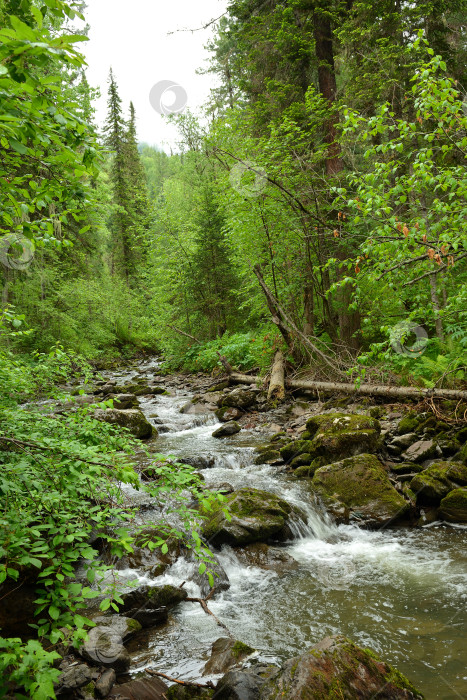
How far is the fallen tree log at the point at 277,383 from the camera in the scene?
476 inches

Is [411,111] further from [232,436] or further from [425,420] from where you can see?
[232,436]

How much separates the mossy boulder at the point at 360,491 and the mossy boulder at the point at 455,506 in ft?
1.66

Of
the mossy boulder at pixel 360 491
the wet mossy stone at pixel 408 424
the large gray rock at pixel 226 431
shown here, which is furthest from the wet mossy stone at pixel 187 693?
the large gray rock at pixel 226 431

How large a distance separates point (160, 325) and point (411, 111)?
548 inches

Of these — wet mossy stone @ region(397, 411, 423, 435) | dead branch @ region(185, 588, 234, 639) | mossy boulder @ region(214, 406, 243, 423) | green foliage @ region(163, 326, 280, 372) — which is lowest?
dead branch @ region(185, 588, 234, 639)

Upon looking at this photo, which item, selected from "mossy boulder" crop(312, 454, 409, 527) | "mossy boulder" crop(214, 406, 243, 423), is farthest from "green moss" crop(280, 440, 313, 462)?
"mossy boulder" crop(214, 406, 243, 423)

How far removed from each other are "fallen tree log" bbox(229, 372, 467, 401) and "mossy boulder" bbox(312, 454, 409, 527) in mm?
1320

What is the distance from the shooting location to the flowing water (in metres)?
3.55

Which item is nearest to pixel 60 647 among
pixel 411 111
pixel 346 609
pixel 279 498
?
pixel 346 609

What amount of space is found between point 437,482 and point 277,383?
635 cm

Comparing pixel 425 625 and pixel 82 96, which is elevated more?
pixel 82 96

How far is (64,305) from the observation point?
19.5 m

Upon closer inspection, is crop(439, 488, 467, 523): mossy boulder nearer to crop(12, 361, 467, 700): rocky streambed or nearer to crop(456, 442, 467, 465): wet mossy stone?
crop(12, 361, 467, 700): rocky streambed

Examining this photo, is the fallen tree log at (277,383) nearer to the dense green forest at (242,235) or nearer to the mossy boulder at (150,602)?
the dense green forest at (242,235)
